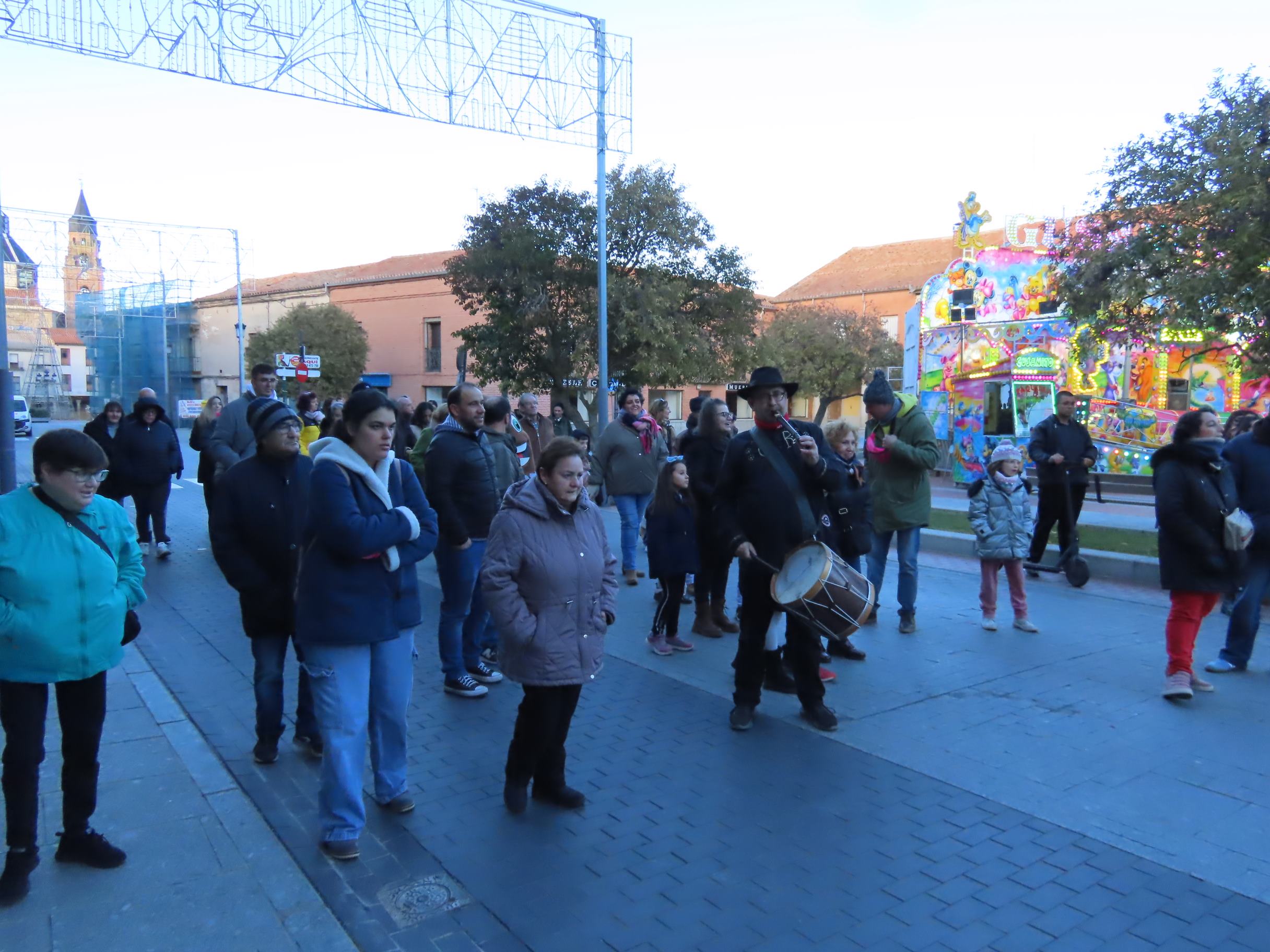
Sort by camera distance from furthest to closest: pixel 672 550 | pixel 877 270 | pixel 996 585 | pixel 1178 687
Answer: pixel 877 270, pixel 996 585, pixel 672 550, pixel 1178 687

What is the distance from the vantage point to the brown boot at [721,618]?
7.31m

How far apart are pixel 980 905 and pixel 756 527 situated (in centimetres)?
222

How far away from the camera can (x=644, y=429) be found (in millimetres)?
9094

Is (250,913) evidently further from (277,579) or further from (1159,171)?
(1159,171)

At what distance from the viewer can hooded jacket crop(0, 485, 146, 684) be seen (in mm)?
3266

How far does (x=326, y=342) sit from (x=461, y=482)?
39065 millimetres

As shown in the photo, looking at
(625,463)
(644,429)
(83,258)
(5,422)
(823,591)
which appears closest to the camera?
(823,591)

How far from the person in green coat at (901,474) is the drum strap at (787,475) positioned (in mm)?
2013

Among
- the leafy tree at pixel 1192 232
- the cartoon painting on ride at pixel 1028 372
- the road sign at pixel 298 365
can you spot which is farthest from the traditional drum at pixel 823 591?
the road sign at pixel 298 365

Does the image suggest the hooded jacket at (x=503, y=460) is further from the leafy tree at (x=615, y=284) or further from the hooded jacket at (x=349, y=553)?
the leafy tree at (x=615, y=284)

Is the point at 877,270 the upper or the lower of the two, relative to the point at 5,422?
upper

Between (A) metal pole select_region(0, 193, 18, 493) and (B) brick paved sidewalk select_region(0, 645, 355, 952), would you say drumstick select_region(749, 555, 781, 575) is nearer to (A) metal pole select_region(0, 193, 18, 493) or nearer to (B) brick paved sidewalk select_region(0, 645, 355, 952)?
(B) brick paved sidewalk select_region(0, 645, 355, 952)

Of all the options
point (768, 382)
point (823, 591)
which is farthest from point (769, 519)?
point (768, 382)

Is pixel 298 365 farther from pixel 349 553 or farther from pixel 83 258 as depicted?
pixel 83 258
